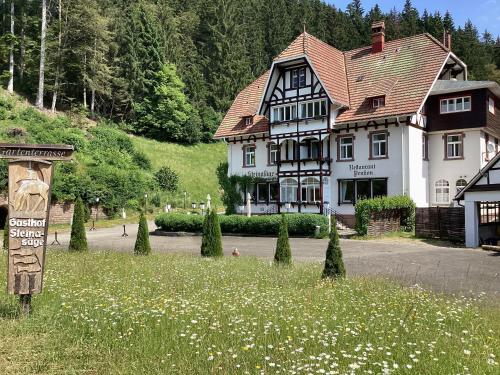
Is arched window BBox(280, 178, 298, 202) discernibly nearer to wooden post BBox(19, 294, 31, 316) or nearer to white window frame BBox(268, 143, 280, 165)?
white window frame BBox(268, 143, 280, 165)

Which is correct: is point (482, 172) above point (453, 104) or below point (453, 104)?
below

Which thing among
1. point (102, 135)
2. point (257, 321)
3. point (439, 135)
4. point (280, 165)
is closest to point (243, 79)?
point (102, 135)

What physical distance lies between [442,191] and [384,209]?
7.98 m

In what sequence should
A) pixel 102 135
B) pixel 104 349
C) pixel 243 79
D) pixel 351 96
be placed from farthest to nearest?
pixel 243 79, pixel 102 135, pixel 351 96, pixel 104 349

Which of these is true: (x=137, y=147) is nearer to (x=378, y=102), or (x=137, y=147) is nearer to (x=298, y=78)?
(x=298, y=78)

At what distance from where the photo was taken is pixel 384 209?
88.7 feet

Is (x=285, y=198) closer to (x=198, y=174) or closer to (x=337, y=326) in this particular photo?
(x=198, y=174)

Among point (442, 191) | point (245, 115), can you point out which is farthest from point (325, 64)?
point (442, 191)

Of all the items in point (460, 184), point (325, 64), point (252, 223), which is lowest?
point (252, 223)

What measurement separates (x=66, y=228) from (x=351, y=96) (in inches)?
965

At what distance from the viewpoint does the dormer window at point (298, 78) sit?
34906mm

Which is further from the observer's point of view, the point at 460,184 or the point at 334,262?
the point at 460,184

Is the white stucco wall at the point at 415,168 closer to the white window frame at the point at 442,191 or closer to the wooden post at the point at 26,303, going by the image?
the white window frame at the point at 442,191

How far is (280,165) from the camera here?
36.7 m
